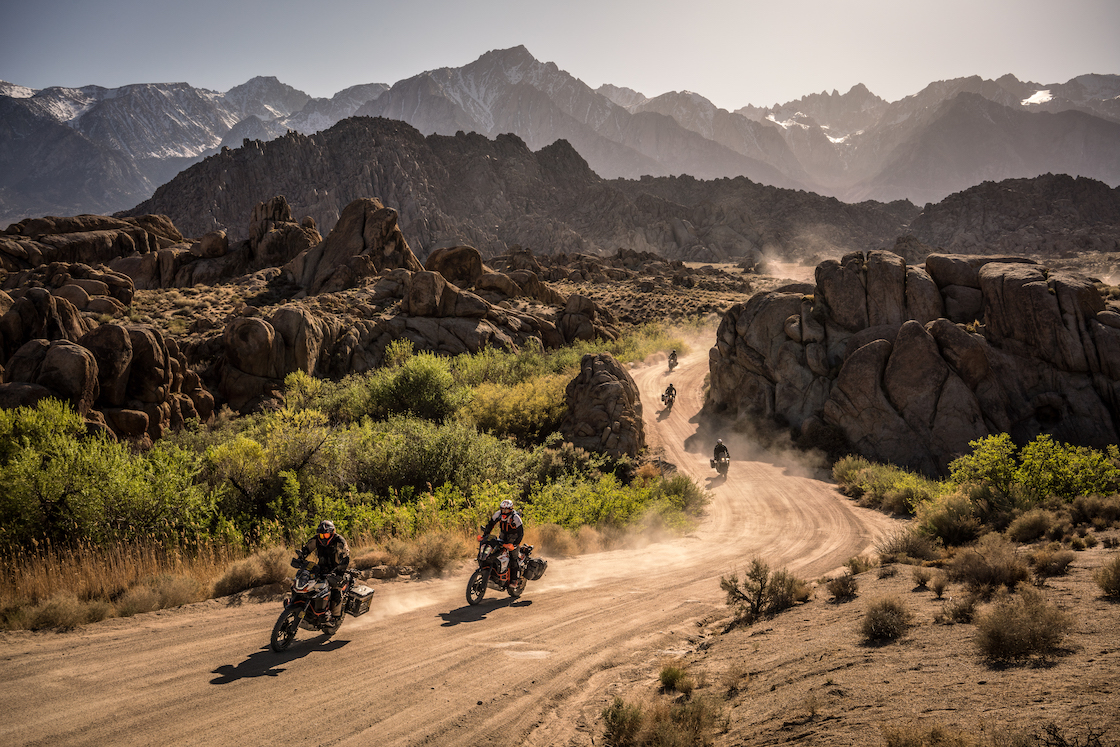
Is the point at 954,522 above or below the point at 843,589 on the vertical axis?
below

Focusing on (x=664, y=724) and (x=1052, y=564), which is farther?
(x=1052, y=564)

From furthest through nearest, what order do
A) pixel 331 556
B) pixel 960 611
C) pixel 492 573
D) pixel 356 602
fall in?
pixel 492 573 < pixel 356 602 < pixel 331 556 < pixel 960 611

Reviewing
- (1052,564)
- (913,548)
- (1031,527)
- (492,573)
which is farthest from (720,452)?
(492,573)

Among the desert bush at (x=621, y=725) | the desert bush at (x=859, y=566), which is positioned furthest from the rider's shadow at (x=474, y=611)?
the desert bush at (x=859, y=566)

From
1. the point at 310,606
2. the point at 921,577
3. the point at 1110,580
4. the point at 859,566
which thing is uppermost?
the point at 310,606

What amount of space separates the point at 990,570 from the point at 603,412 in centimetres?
1504

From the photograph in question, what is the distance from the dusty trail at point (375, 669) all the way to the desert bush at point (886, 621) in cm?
294

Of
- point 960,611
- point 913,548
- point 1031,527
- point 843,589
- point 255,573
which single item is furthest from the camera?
point 913,548

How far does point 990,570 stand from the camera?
8109mm

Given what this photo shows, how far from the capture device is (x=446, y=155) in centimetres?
16600

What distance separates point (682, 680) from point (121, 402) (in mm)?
21480

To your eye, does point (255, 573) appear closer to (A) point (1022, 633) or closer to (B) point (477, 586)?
(B) point (477, 586)

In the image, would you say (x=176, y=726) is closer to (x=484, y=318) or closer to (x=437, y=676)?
(x=437, y=676)

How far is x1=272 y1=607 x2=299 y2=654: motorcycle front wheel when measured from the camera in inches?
292
